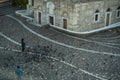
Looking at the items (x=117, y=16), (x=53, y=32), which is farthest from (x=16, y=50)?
(x=117, y=16)

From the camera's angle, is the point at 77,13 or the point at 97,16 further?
the point at 97,16

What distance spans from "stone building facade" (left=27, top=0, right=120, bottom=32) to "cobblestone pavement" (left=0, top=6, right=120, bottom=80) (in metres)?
1.71

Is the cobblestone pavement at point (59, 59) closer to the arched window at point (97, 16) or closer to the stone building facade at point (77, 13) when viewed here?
the stone building facade at point (77, 13)

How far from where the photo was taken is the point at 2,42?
25.7 metres

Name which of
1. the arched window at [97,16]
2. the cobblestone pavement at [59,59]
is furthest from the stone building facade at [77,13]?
the cobblestone pavement at [59,59]

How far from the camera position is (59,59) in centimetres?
2188

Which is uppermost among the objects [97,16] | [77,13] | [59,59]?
[77,13]

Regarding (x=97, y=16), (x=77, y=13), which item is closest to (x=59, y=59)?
(x=77, y=13)

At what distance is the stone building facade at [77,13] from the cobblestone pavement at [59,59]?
1713 millimetres

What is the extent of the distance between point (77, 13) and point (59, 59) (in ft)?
26.1

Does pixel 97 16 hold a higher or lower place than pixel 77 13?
lower

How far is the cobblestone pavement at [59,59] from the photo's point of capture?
19.3 m

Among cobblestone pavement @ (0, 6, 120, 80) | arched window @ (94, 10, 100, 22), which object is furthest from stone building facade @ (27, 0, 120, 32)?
cobblestone pavement @ (0, 6, 120, 80)

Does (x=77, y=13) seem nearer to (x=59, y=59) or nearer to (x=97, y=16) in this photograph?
(x=97, y=16)
